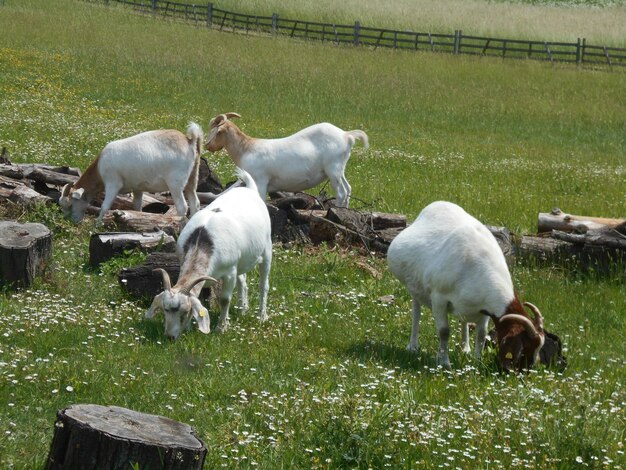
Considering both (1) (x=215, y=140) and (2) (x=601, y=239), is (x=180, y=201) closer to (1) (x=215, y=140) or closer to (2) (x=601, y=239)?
(1) (x=215, y=140)

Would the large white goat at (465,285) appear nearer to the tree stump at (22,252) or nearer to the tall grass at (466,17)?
the tree stump at (22,252)

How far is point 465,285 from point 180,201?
20.1 feet

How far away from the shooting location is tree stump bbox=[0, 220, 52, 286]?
9812 millimetres

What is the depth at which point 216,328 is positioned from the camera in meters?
9.25

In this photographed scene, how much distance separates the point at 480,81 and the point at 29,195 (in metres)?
27.2

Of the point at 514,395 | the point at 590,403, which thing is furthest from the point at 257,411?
the point at 590,403

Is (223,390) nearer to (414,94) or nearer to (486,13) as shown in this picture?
(414,94)

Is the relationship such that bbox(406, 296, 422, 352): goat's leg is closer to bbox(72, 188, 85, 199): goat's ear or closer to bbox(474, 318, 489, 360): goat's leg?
bbox(474, 318, 489, 360): goat's leg

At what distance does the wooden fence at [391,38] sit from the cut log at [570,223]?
113 ft

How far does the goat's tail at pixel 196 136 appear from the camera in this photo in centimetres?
Answer: 1384

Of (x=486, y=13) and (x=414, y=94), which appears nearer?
(x=414, y=94)

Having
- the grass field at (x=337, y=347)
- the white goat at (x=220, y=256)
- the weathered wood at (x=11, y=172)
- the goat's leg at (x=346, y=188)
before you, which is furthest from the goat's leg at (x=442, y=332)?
the weathered wood at (x=11, y=172)

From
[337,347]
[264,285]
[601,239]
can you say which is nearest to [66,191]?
[264,285]

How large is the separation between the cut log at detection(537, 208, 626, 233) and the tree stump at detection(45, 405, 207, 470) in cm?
897
